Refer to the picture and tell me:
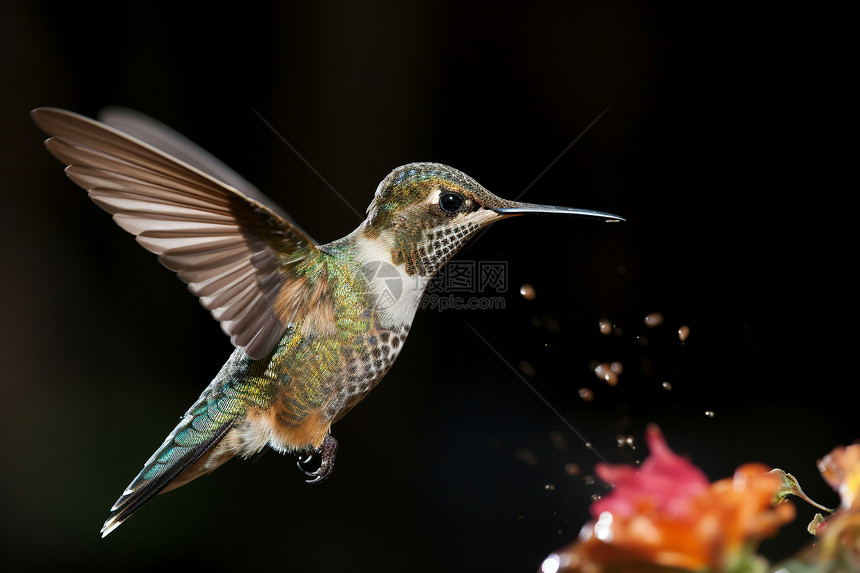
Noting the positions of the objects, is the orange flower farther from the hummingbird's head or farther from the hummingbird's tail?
the hummingbird's tail

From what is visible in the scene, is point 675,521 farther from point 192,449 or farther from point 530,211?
point 192,449

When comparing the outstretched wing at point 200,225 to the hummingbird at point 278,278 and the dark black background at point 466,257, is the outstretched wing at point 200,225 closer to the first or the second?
the hummingbird at point 278,278

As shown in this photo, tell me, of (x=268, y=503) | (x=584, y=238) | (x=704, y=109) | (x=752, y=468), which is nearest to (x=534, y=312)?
(x=584, y=238)

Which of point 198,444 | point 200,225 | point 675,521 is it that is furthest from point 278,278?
point 675,521

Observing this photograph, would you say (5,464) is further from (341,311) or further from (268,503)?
(341,311)

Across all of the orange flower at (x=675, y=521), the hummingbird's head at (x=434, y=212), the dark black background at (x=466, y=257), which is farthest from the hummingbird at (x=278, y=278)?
the dark black background at (x=466, y=257)

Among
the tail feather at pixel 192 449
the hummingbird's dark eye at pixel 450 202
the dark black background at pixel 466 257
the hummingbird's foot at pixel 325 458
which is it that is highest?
the hummingbird's dark eye at pixel 450 202

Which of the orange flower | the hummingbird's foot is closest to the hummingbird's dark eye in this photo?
the hummingbird's foot

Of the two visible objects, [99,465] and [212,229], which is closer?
Answer: [212,229]
